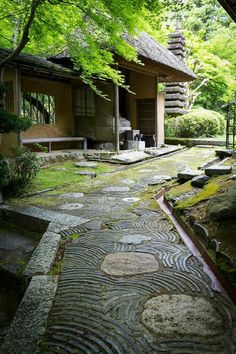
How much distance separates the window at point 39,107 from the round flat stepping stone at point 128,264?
402 inches

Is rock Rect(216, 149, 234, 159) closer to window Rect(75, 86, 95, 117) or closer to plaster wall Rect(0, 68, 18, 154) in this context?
window Rect(75, 86, 95, 117)

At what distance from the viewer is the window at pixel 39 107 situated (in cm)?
1252

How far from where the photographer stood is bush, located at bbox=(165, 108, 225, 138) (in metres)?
18.9

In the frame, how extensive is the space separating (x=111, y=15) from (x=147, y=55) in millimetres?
5304

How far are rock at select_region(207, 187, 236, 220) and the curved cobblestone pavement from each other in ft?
1.83

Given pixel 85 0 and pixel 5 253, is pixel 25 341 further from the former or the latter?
pixel 85 0

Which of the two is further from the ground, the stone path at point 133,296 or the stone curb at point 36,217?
the stone curb at point 36,217

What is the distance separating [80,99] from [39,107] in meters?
2.07

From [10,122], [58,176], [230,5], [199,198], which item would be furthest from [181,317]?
[58,176]

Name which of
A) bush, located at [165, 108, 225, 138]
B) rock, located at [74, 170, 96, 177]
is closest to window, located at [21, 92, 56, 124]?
rock, located at [74, 170, 96, 177]

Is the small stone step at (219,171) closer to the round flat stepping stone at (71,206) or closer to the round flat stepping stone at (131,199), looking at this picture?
the round flat stepping stone at (131,199)

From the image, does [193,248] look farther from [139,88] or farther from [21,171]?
[139,88]

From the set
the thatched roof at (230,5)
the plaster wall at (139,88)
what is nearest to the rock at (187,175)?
the thatched roof at (230,5)

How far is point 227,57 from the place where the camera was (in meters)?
24.2
